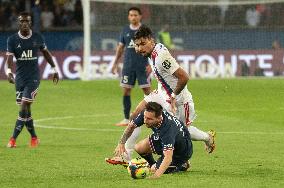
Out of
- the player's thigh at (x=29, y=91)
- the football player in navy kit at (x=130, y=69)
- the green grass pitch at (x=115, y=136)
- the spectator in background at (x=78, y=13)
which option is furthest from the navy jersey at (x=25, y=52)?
the spectator in background at (x=78, y=13)

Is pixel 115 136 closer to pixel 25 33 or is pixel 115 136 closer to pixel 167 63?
pixel 25 33

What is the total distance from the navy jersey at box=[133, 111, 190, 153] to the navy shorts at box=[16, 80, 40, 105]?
4.51 metres

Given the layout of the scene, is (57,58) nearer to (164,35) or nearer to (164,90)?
(164,35)

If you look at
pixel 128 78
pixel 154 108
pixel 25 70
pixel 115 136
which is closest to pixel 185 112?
pixel 154 108

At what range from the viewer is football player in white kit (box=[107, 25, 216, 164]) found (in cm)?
1299

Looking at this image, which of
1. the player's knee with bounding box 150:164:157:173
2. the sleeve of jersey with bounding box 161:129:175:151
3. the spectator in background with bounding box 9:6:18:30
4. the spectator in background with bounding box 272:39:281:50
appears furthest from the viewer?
the spectator in background with bounding box 9:6:18:30

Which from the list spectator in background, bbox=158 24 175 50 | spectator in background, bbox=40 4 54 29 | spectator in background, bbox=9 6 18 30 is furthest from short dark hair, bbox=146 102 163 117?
spectator in background, bbox=9 6 18 30

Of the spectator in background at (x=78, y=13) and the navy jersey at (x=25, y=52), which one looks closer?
the navy jersey at (x=25, y=52)

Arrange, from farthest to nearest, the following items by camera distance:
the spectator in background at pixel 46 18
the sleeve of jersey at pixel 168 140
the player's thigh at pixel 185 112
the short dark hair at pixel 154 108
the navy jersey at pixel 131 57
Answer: the spectator in background at pixel 46 18 < the navy jersey at pixel 131 57 < the player's thigh at pixel 185 112 < the sleeve of jersey at pixel 168 140 < the short dark hair at pixel 154 108

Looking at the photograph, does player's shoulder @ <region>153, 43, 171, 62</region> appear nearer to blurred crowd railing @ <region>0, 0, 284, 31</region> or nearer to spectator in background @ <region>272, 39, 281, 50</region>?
blurred crowd railing @ <region>0, 0, 284, 31</region>

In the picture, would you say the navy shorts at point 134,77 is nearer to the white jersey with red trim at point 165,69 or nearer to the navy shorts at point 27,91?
the navy shorts at point 27,91

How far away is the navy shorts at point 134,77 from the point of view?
21.2 m

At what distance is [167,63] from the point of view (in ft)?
44.0

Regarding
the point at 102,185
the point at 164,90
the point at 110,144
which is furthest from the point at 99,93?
the point at 102,185
